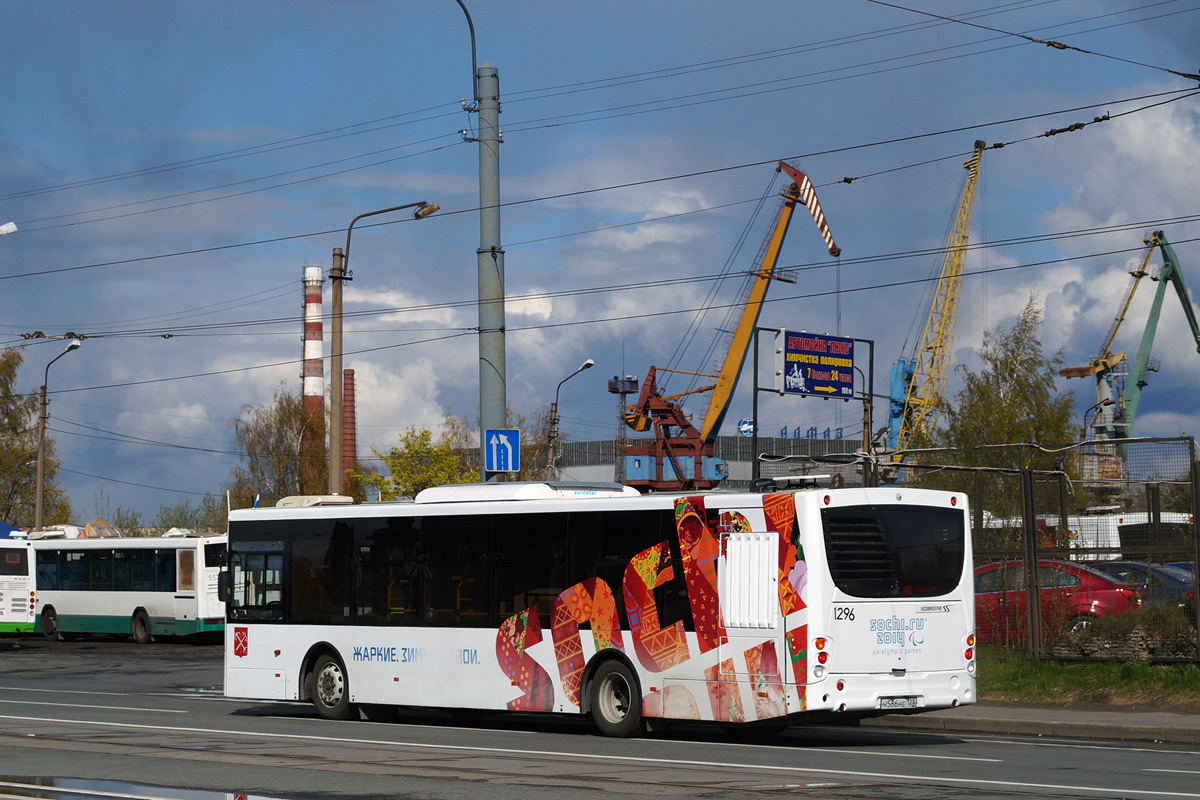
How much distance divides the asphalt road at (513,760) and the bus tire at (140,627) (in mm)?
21026

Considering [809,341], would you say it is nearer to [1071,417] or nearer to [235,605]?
[1071,417]

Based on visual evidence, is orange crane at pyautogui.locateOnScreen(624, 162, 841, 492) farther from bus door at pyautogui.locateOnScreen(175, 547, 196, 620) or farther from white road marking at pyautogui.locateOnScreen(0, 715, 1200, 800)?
white road marking at pyautogui.locateOnScreen(0, 715, 1200, 800)

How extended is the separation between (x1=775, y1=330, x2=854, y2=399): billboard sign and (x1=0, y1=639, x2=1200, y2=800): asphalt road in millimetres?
39322

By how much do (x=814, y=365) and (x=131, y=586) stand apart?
2889 cm

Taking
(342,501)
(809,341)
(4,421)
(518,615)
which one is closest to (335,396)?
(342,501)

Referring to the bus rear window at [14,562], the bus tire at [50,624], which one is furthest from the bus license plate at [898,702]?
the bus tire at [50,624]

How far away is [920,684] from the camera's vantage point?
15.4 metres

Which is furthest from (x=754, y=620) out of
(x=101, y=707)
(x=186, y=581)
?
(x=186, y=581)

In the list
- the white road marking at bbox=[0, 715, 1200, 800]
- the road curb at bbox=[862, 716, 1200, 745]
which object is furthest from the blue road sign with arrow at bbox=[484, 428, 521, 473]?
the road curb at bbox=[862, 716, 1200, 745]

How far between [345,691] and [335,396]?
1232 centimetres

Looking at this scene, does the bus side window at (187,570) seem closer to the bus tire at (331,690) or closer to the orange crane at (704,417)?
the bus tire at (331,690)

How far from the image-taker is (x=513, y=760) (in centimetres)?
1361

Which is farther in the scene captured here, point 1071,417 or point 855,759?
point 1071,417

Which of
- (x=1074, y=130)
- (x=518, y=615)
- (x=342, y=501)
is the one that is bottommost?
(x=518, y=615)
